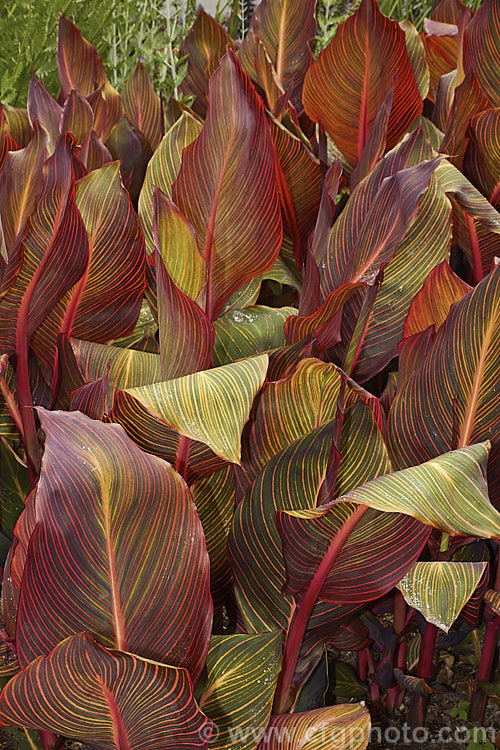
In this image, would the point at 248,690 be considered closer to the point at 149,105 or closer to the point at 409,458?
the point at 409,458

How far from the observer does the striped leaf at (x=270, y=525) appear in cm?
70

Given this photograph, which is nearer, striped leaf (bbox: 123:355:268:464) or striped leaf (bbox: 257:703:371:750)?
striped leaf (bbox: 123:355:268:464)

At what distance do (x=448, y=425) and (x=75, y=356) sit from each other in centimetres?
42

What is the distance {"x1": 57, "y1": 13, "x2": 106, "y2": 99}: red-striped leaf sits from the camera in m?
1.26

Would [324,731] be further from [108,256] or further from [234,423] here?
[108,256]

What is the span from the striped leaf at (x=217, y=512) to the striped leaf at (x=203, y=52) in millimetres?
840

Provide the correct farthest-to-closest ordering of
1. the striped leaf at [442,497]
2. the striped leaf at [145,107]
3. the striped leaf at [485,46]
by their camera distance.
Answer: the striped leaf at [145,107] < the striped leaf at [485,46] < the striped leaf at [442,497]

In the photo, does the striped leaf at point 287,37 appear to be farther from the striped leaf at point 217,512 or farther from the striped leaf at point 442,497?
the striped leaf at point 442,497

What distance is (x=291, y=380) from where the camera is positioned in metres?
0.70

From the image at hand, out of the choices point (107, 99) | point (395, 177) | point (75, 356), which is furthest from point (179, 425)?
point (107, 99)

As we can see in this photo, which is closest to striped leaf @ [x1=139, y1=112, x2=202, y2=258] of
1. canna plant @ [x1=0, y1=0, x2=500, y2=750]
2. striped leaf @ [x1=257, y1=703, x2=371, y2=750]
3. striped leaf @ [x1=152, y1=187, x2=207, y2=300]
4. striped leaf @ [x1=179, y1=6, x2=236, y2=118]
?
canna plant @ [x1=0, y1=0, x2=500, y2=750]

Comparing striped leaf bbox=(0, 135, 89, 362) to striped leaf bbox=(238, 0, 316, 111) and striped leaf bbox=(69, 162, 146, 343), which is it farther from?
striped leaf bbox=(238, 0, 316, 111)

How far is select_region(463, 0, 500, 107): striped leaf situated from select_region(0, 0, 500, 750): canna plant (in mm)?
194

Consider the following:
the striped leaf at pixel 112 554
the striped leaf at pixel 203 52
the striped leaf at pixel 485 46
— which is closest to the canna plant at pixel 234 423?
the striped leaf at pixel 112 554
